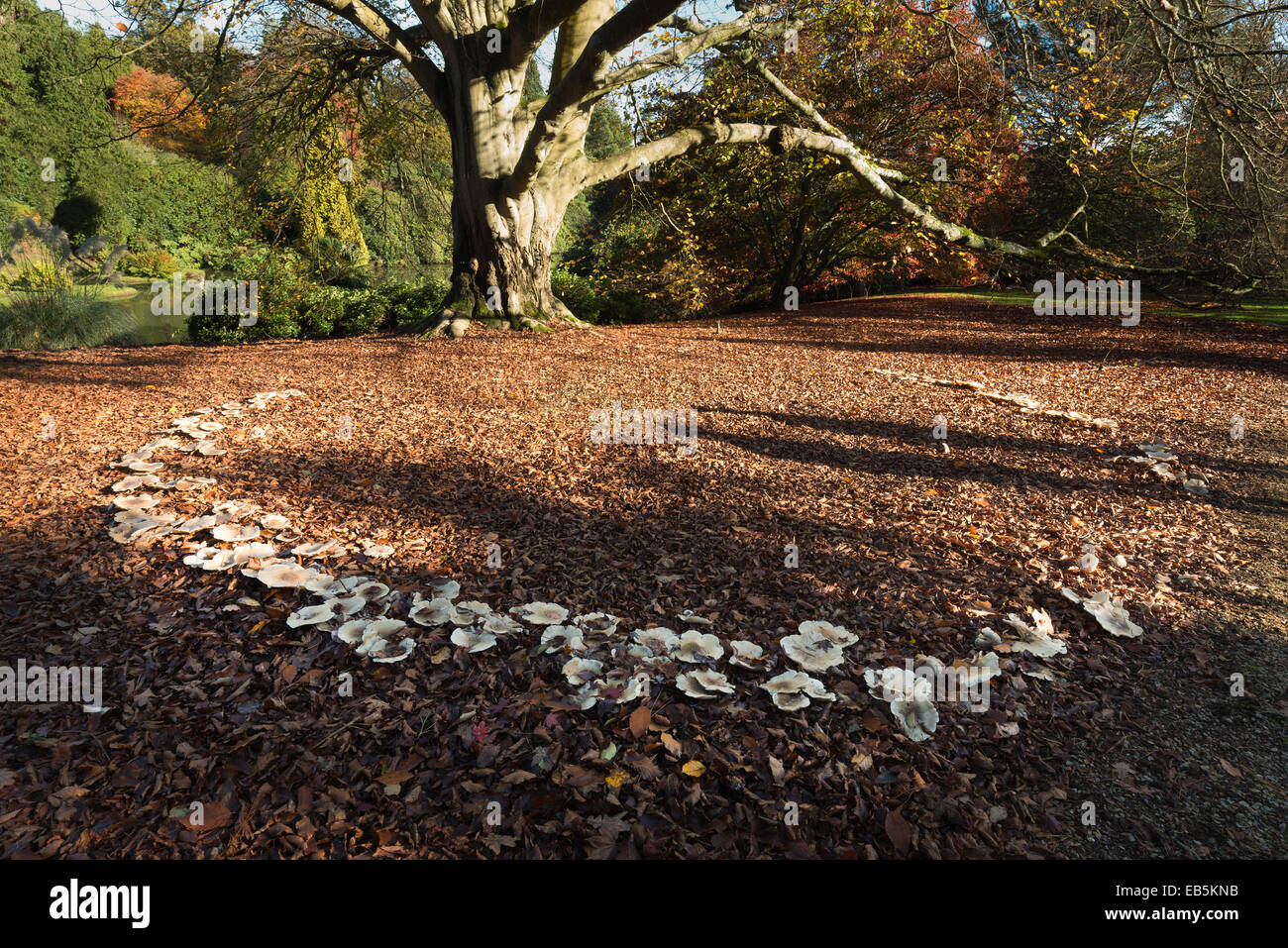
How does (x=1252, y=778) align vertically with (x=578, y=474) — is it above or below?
below

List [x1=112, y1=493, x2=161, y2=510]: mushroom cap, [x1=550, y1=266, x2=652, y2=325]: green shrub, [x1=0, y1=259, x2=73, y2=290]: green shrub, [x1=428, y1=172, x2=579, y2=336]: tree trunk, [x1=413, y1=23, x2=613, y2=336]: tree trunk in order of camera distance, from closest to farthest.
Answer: [x1=112, y1=493, x2=161, y2=510]: mushroom cap < [x1=413, y1=23, x2=613, y2=336]: tree trunk < [x1=428, y1=172, x2=579, y2=336]: tree trunk < [x1=0, y1=259, x2=73, y2=290]: green shrub < [x1=550, y1=266, x2=652, y2=325]: green shrub

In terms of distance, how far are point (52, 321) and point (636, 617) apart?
1062 centimetres

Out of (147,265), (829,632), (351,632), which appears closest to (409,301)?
(351,632)

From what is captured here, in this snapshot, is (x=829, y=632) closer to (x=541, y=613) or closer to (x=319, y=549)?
(x=541, y=613)

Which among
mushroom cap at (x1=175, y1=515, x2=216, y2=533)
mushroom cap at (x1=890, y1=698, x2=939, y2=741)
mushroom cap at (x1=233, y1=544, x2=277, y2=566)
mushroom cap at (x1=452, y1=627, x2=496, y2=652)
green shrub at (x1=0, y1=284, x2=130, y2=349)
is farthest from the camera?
green shrub at (x1=0, y1=284, x2=130, y2=349)

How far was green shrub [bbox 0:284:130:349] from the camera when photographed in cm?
897

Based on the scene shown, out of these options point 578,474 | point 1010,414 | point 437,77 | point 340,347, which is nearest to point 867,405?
point 1010,414

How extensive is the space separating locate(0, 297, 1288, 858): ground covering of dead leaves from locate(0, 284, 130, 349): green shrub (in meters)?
4.41

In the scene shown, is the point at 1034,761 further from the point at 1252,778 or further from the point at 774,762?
the point at 774,762

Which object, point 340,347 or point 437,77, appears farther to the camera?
point 437,77

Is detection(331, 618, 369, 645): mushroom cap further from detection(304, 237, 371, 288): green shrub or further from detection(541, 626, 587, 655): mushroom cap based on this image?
detection(304, 237, 371, 288): green shrub

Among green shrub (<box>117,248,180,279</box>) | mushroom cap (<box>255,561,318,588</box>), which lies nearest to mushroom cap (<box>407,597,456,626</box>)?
mushroom cap (<box>255,561,318,588</box>)

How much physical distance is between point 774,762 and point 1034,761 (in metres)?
0.78

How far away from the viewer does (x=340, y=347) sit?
7.58 metres
